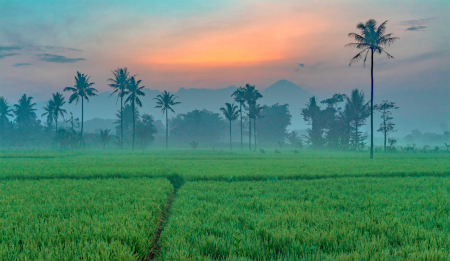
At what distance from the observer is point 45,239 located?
417 cm

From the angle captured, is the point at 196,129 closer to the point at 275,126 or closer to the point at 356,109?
the point at 275,126

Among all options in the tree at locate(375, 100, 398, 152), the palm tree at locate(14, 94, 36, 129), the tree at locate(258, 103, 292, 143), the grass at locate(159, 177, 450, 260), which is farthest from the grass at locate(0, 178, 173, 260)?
the tree at locate(258, 103, 292, 143)

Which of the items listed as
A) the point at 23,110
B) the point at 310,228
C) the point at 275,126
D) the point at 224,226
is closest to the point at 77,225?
the point at 224,226

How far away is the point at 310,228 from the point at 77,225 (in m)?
4.24

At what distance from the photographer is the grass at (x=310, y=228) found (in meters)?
3.71

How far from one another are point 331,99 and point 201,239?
211 feet

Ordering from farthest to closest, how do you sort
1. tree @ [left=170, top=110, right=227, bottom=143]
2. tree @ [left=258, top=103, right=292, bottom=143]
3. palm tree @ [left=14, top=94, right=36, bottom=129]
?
tree @ [left=170, top=110, right=227, bottom=143] → tree @ [left=258, top=103, right=292, bottom=143] → palm tree @ [left=14, top=94, right=36, bottom=129]

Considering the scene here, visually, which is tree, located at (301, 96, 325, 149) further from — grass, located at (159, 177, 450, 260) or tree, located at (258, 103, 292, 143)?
grass, located at (159, 177, 450, 260)

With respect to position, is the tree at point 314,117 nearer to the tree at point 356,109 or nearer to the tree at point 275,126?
the tree at point 356,109

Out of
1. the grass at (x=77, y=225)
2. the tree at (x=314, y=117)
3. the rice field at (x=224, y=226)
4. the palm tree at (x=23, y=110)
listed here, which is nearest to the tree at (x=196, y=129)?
the tree at (x=314, y=117)

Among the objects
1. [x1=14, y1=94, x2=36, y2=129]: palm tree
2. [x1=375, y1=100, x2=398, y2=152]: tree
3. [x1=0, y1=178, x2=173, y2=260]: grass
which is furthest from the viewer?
[x1=14, y1=94, x2=36, y2=129]: palm tree

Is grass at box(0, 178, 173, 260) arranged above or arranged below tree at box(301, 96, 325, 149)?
below

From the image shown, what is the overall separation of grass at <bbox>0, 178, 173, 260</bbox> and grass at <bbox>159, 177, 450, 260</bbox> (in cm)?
53

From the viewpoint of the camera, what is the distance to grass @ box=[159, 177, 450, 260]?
146 inches
